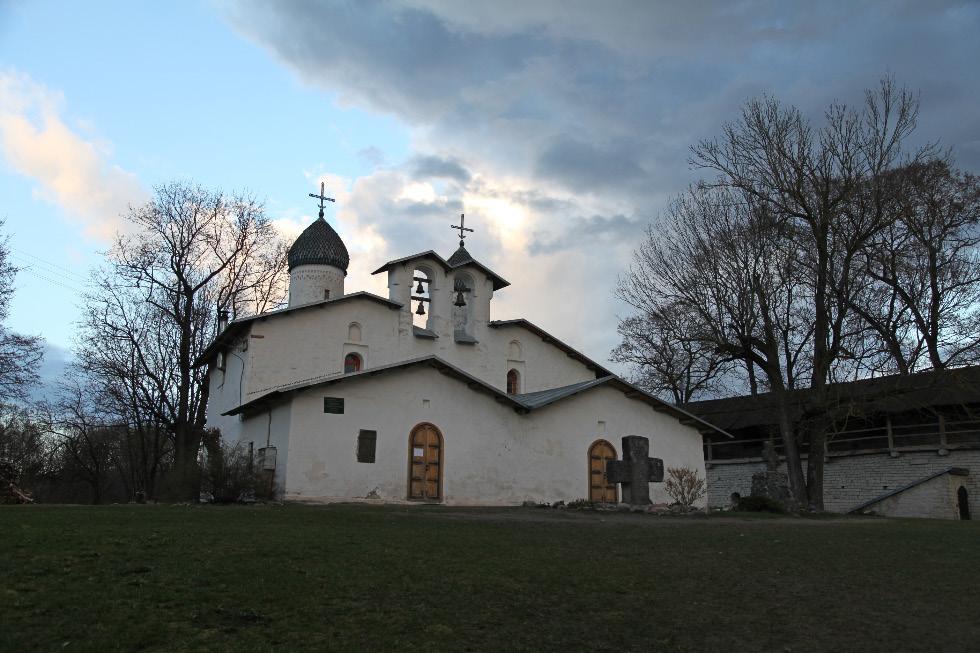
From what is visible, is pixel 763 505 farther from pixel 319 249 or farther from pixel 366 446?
pixel 319 249

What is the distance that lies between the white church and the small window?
1.1 inches

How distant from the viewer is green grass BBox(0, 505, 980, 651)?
5707 mm

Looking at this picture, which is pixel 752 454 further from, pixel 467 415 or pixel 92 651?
pixel 92 651

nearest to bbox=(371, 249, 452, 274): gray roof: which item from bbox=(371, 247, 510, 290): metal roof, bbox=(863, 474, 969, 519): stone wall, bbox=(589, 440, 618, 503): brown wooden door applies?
bbox=(371, 247, 510, 290): metal roof

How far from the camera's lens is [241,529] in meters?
10.1

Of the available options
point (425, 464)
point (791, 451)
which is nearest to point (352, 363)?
point (425, 464)

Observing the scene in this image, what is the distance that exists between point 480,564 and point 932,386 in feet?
63.5

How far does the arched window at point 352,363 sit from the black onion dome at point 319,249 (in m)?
4.86

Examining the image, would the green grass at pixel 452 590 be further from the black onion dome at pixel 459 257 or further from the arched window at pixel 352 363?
the black onion dome at pixel 459 257

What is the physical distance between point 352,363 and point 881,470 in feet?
63.9

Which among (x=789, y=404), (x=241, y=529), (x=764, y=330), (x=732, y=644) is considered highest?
(x=764, y=330)

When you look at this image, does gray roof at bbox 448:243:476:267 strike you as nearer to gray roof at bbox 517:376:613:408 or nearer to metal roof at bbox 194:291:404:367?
metal roof at bbox 194:291:404:367

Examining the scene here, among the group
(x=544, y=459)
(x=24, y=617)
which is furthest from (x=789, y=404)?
(x=24, y=617)

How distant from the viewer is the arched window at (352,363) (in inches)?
1072
